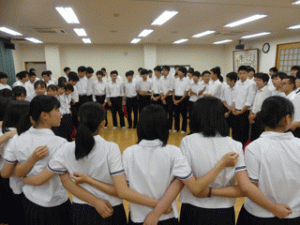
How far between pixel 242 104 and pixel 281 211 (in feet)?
10.2

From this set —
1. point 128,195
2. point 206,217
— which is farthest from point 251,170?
point 128,195

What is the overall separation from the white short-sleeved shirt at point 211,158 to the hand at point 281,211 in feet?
0.77

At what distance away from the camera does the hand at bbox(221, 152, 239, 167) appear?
1122 millimetres

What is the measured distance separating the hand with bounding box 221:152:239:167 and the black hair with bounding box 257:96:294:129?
29cm

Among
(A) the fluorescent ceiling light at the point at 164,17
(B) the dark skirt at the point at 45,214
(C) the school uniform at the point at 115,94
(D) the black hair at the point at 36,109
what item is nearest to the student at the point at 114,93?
(C) the school uniform at the point at 115,94

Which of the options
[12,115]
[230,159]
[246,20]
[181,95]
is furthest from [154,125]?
[246,20]

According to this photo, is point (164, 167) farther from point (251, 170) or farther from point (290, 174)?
point (290, 174)

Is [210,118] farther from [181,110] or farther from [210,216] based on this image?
[181,110]

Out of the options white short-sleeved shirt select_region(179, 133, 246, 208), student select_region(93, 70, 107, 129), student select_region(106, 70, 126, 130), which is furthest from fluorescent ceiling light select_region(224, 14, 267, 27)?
white short-sleeved shirt select_region(179, 133, 246, 208)

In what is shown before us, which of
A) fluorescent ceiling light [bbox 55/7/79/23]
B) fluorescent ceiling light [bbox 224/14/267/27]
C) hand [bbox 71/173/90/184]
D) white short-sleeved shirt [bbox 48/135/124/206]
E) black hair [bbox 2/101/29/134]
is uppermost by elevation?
fluorescent ceiling light [bbox 55/7/79/23]

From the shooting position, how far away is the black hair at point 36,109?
1.40 m

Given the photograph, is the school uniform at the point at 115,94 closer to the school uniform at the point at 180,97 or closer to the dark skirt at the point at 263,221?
the school uniform at the point at 180,97

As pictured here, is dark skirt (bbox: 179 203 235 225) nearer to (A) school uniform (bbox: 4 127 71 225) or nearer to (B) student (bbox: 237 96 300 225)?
(B) student (bbox: 237 96 300 225)

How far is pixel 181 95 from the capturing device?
5.45 m
